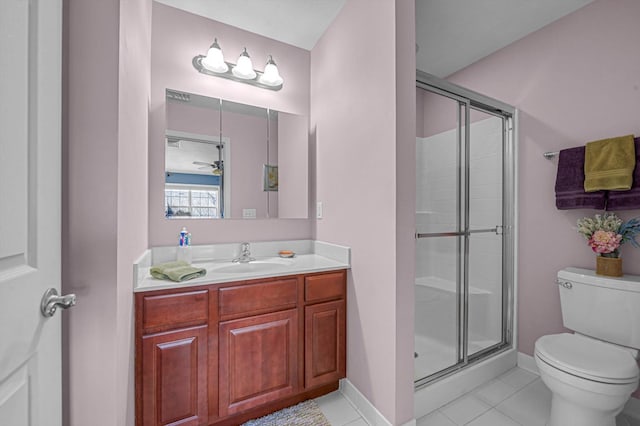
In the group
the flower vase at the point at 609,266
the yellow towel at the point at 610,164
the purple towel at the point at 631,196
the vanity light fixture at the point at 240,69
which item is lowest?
the flower vase at the point at 609,266

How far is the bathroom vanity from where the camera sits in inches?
49.3

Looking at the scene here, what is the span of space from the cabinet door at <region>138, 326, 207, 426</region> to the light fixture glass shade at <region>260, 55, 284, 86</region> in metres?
1.76

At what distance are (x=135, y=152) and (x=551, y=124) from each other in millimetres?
2688

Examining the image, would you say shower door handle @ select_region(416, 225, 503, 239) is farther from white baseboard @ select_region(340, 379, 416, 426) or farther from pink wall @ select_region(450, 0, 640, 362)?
white baseboard @ select_region(340, 379, 416, 426)

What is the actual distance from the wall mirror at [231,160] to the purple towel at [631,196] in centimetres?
199

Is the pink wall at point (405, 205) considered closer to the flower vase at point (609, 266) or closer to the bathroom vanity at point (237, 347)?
the bathroom vanity at point (237, 347)

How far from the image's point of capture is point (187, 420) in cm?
130

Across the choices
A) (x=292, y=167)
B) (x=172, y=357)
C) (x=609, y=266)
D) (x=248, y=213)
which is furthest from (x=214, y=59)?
(x=609, y=266)

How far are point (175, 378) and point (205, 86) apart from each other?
5.97 ft

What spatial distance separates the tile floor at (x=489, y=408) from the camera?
1.51 meters

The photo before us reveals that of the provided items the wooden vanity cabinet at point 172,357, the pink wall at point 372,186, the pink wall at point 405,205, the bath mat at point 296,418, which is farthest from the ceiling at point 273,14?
the bath mat at point 296,418

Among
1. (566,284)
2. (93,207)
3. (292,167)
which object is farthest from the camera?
(292,167)

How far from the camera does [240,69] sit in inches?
76.0

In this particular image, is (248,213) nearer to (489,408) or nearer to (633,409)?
(489,408)
